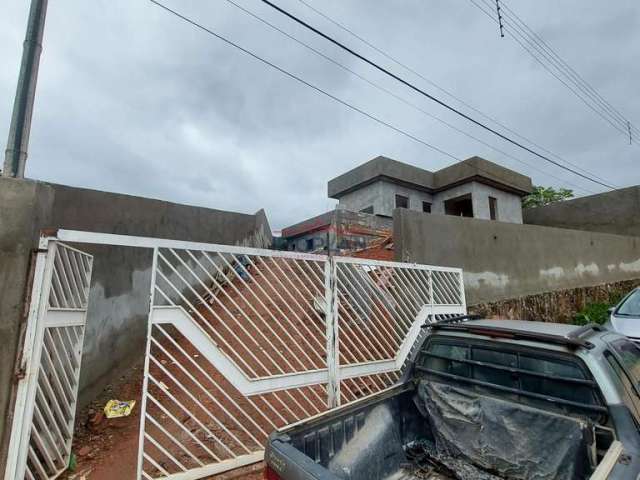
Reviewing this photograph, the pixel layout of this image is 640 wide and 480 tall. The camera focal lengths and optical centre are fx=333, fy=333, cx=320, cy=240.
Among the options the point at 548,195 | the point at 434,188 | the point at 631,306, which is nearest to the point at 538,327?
the point at 631,306

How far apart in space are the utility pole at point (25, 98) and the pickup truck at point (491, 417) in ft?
10.5

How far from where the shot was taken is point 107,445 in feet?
11.1

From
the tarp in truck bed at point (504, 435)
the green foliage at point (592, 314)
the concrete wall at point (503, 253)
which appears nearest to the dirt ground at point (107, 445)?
the tarp in truck bed at point (504, 435)

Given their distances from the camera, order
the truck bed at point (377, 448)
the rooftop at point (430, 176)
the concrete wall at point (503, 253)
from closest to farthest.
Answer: the truck bed at point (377, 448)
the concrete wall at point (503, 253)
the rooftop at point (430, 176)

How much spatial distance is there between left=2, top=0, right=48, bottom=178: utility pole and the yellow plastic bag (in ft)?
8.74

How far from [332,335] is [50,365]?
2.54 meters

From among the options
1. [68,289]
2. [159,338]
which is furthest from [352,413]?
[159,338]

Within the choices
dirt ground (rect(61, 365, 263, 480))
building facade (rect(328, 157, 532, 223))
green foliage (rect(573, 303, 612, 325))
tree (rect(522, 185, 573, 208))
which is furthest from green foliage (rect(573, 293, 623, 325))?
tree (rect(522, 185, 573, 208))

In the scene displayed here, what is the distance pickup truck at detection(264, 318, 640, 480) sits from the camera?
1.79m

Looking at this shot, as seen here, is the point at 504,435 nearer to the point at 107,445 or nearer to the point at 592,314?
the point at 107,445

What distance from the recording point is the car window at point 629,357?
6.81ft

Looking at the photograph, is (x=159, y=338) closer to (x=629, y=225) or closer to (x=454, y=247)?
(x=454, y=247)

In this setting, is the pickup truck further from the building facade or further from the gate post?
the building facade

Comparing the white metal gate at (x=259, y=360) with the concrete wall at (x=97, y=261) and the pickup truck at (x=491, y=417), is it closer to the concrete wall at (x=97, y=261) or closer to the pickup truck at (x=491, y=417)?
the concrete wall at (x=97, y=261)
